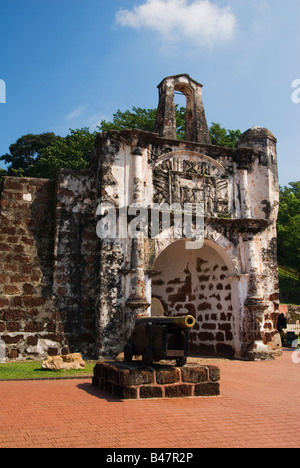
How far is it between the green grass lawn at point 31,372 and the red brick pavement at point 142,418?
0.39m

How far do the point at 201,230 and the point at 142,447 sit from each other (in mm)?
7707

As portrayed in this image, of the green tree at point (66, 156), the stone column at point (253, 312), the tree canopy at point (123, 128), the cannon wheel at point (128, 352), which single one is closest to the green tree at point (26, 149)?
the tree canopy at point (123, 128)

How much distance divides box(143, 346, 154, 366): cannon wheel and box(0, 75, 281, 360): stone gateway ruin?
3.29 m

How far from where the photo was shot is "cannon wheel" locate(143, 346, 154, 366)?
605 centimetres

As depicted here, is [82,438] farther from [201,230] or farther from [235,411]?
[201,230]

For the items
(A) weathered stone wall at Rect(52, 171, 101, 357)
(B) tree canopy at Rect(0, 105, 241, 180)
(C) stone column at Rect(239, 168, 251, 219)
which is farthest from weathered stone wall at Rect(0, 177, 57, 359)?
(B) tree canopy at Rect(0, 105, 241, 180)

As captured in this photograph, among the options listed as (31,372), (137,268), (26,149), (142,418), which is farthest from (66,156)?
(142,418)

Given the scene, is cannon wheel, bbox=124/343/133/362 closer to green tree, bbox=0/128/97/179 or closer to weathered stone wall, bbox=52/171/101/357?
weathered stone wall, bbox=52/171/101/357

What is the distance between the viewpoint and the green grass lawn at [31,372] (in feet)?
23.4

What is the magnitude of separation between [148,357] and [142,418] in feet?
5.06

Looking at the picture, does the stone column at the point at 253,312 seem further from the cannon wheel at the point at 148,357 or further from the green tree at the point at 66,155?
→ the green tree at the point at 66,155

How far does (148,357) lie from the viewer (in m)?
6.07

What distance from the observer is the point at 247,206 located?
11.6 m

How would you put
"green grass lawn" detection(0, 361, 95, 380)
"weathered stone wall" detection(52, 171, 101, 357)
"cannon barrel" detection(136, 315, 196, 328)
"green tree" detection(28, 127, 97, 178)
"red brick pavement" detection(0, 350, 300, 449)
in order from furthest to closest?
1. "green tree" detection(28, 127, 97, 178)
2. "weathered stone wall" detection(52, 171, 101, 357)
3. "green grass lawn" detection(0, 361, 95, 380)
4. "cannon barrel" detection(136, 315, 196, 328)
5. "red brick pavement" detection(0, 350, 300, 449)
